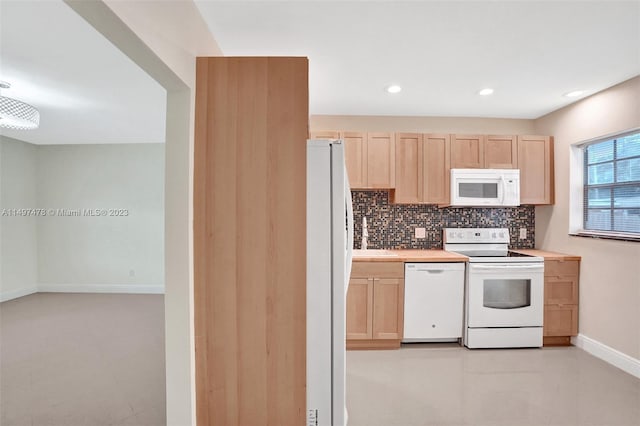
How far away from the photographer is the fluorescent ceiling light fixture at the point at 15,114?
2.73 metres

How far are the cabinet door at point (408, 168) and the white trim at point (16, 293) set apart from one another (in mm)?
5896

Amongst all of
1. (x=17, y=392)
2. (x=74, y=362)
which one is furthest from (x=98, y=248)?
(x=17, y=392)

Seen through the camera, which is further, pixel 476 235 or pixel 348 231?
pixel 476 235

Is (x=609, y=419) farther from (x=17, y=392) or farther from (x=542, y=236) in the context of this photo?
(x=17, y=392)

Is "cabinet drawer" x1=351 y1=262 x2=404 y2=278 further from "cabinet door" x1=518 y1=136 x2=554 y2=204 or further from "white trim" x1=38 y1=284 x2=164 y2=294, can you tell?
"white trim" x1=38 y1=284 x2=164 y2=294

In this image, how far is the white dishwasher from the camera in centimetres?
311

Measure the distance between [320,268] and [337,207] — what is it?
0.36 m

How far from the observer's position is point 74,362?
9.13 ft

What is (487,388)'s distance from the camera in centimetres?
241

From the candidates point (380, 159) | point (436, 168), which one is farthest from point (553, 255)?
point (380, 159)

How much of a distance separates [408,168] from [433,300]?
1416mm

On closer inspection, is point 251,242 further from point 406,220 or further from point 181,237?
point 406,220

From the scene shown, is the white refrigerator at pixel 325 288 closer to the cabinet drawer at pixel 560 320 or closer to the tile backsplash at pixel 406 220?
the tile backsplash at pixel 406 220

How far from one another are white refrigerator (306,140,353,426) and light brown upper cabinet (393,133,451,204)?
1866 millimetres
